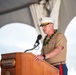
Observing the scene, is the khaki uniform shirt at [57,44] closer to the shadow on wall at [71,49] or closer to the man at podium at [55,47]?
the man at podium at [55,47]

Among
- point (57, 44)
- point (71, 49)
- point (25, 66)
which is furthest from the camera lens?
point (71, 49)

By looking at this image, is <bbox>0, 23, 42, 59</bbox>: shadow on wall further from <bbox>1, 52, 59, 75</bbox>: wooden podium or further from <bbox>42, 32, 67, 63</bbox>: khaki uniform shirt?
<bbox>1, 52, 59, 75</bbox>: wooden podium

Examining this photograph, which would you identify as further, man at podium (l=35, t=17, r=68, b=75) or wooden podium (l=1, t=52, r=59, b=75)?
man at podium (l=35, t=17, r=68, b=75)

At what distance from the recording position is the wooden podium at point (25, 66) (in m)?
2.33

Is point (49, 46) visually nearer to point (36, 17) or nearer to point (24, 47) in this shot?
point (36, 17)

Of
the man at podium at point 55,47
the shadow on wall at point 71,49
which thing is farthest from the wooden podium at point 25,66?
the shadow on wall at point 71,49

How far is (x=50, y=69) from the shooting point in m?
2.40

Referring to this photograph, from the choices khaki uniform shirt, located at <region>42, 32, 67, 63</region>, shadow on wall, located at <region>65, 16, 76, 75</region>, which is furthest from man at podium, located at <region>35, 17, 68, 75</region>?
shadow on wall, located at <region>65, 16, 76, 75</region>

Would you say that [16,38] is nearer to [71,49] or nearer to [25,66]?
[71,49]

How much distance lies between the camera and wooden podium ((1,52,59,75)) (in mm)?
2332

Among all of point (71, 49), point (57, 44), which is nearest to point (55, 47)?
point (57, 44)

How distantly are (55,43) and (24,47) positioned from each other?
3.64m

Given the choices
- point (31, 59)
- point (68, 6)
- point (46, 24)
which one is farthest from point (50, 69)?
point (68, 6)

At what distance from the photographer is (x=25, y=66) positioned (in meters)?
2.35
